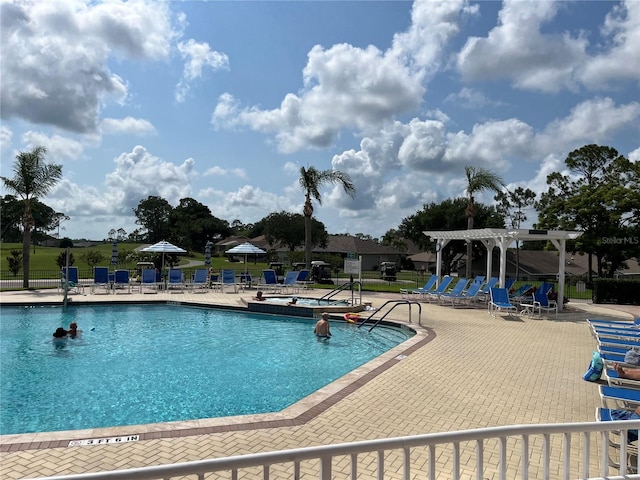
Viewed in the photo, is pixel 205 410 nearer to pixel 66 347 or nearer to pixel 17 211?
pixel 66 347

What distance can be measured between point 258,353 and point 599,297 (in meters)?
17.2

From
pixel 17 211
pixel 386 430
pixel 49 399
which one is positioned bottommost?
pixel 49 399

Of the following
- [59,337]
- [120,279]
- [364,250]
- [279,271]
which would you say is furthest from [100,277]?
[364,250]

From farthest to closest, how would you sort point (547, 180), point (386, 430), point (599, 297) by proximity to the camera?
point (547, 180) < point (599, 297) < point (386, 430)

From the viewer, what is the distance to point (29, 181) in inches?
918

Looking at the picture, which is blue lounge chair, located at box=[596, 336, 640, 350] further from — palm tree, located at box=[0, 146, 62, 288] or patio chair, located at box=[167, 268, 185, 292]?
palm tree, located at box=[0, 146, 62, 288]

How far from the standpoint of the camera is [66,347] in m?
10.9

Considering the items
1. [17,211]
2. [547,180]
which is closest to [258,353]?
[547,180]

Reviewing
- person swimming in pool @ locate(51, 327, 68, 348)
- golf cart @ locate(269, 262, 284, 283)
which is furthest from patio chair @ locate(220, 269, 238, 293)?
person swimming in pool @ locate(51, 327, 68, 348)

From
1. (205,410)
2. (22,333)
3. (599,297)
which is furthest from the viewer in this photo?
(599,297)

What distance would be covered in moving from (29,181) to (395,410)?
80.1 feet

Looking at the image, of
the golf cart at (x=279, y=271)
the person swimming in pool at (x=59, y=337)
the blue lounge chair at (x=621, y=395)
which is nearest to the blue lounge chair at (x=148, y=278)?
the golf cart at (x=279, y=271)

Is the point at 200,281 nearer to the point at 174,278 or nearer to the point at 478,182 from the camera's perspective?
the point at 174,278

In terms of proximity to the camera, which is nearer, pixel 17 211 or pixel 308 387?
pixel 308 387
